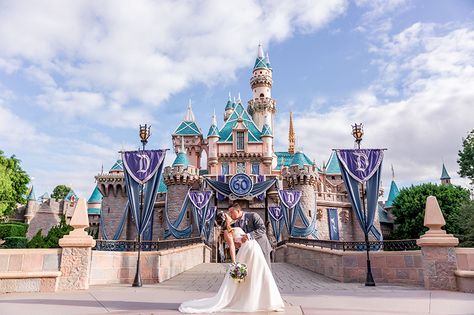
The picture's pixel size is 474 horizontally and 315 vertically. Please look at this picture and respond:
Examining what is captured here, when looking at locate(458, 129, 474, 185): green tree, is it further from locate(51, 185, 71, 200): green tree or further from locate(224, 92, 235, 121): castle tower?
locate(51, 185, 71, 200): green tree

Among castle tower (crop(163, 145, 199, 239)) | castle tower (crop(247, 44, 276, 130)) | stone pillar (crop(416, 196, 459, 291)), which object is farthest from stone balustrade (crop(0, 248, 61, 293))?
castle tower (crop(247, 44, 276, 130))

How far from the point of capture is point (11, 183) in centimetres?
3228

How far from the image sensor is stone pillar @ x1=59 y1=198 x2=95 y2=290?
8781 millimetres

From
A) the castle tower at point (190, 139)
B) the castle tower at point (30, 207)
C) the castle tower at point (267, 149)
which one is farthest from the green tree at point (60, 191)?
the castle tower at point (267, 149)

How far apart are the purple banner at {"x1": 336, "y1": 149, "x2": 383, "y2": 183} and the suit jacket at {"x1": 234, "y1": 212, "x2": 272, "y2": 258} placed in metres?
6.33

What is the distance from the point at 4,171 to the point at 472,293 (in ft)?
118

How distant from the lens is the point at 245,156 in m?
35.8

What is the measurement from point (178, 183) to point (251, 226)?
2777 cm

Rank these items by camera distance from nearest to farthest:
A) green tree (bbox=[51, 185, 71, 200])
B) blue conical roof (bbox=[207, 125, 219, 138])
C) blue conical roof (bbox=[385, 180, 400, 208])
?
blue conical roof (bbox=[207, 125, 219, 138]) < blue conical roof (bbox=[385, 180, 400, 208]) < green tree (bbox=[51, 185, 71, 200])

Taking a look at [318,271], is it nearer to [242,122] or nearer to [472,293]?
[472,293]

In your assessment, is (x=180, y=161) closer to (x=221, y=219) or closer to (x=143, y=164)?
(x=143, y=164)

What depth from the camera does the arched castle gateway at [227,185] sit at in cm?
3148

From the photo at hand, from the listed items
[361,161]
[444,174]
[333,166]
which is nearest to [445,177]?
[444,174]

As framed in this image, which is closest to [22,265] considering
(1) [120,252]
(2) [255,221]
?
(1) [120,252]
